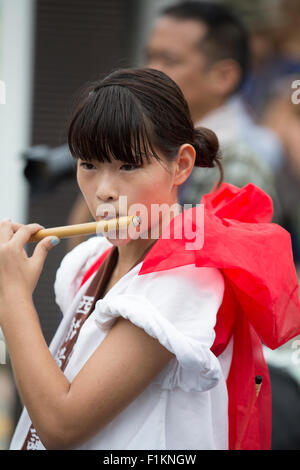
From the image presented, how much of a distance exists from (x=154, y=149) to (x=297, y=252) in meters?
2.75

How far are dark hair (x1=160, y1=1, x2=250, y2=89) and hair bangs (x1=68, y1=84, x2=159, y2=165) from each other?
1.73 meters

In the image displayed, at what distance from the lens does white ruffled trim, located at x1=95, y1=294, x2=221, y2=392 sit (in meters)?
1.11

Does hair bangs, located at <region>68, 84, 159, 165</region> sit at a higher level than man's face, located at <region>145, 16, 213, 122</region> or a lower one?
lower

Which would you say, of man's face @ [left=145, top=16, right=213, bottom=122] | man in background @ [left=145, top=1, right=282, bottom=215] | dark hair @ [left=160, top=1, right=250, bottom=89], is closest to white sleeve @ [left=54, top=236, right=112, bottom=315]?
man in background @ [left=145, top=1, right=282, bottom=215]

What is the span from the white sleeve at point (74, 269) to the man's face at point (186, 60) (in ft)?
4.35

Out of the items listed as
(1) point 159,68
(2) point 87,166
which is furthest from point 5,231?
(1) point 159,68

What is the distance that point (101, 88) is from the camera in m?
1.28

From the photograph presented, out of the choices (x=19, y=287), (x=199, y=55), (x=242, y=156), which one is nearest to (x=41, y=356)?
(x=19, y=287)

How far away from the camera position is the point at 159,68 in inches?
112

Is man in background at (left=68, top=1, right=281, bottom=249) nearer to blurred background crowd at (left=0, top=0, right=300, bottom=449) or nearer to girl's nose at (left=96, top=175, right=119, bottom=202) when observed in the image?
blurred background crowd at (left=0, top=0, right=300, bottom=449)

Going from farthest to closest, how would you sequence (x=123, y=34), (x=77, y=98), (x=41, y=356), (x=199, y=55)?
(x=123, y=34) < (x=199, y=55) < (x=77, y=98) < (x=41, y=356)

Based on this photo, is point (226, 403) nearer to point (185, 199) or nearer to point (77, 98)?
point (77, 98)

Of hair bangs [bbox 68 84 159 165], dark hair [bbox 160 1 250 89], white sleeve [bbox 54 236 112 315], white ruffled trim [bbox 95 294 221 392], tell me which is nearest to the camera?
white ruffled trim [bbox 95 294 221 392]

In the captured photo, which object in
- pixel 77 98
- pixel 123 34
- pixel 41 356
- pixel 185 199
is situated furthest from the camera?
pixel 123 34
